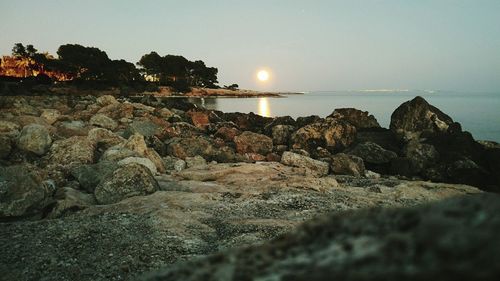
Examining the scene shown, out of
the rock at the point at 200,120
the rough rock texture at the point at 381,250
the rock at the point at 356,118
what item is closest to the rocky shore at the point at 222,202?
the rough rock texture at the point at 381,250

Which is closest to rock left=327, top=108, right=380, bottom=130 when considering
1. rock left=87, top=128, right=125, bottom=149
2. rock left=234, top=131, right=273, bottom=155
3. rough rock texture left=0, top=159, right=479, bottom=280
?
rock left=234, top=131, right=273, bottom=155

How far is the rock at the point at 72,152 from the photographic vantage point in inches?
444

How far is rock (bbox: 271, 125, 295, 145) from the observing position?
19094 millimetres

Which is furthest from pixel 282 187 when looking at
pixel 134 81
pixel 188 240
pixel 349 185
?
pixel 134 81

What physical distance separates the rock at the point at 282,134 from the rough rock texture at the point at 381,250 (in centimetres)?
1709

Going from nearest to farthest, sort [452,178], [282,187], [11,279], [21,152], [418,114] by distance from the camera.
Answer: [11,279] → [282,187] → [21,152] → [452,178] → [418,114]

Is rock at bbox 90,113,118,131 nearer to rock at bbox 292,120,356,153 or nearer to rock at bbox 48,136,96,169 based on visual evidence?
rock at bbox 48,136,96,169

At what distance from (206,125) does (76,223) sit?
646 inches

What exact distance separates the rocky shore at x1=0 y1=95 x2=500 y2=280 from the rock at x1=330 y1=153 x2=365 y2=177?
2.0 inches

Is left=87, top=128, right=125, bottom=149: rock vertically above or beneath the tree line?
beneath

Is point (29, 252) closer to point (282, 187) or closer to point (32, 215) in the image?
point (32, 215)

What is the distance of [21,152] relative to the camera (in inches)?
474

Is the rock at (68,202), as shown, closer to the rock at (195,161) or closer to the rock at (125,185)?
the rock at (125,185)

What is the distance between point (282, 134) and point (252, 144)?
3.49 m
